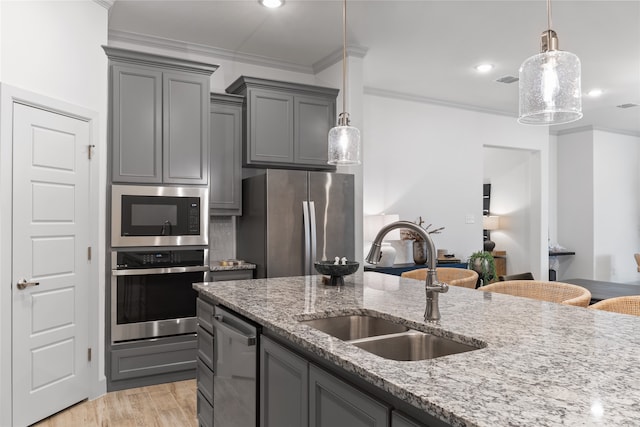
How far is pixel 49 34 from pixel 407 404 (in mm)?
3264

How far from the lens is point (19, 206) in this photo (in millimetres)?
2836

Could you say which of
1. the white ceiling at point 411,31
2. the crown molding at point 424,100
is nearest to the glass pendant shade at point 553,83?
the white ceiling at point 411,31

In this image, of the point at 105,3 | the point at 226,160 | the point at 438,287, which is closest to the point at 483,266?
the point at 226,160

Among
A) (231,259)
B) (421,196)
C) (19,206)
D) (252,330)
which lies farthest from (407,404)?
(421,196)

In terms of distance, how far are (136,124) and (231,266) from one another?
4.59 ft

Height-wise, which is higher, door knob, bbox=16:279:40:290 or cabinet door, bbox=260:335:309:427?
door knob, bbox=16:279:40:290

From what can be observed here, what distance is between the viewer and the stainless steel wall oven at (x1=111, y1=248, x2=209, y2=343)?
3.51 meters

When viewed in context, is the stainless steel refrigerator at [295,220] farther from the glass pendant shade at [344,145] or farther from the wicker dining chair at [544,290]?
the wicker dining chair at [544,290]

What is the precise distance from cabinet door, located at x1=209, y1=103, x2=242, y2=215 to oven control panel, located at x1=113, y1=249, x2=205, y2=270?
492 mm

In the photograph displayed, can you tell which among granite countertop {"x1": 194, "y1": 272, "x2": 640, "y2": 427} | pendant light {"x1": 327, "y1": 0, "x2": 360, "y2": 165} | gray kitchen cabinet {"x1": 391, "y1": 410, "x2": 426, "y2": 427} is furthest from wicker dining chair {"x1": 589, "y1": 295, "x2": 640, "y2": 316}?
gray kitchen cabinet {"x1": 391, "y1": 410, "x2": 426, "y2": 427}

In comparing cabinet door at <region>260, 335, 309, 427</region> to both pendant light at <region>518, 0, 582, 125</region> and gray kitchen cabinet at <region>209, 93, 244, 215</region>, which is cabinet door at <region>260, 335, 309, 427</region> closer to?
pendant light at <region>518, 0, 582, 125</region>

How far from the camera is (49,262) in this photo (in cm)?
305

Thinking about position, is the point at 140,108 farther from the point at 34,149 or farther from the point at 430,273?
the point at 430,273

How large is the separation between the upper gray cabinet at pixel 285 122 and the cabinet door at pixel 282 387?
8.89ft
